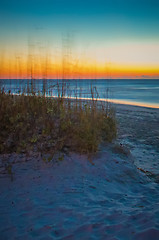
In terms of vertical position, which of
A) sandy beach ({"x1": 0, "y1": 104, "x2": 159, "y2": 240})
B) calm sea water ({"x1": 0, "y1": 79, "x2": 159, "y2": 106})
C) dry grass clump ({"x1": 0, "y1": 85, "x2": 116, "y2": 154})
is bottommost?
sandy beach ({"x1": 0, "y1": 104, "x2": 159, "y2": 240})

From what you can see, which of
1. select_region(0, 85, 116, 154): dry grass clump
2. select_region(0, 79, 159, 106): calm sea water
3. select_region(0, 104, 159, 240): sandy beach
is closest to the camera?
select_region(0, 104, 159, 240): sandy beach

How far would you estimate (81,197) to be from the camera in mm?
2664

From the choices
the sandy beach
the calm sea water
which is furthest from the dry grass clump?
the calm sea water

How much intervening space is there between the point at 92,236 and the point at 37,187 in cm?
114

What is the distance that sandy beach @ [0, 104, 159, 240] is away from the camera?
2.04 meters

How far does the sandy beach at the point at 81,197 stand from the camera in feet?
6.68

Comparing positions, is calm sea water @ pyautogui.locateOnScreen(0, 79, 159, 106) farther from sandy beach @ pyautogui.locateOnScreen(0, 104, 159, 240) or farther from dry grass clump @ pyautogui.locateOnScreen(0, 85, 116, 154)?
sandy beach @ pyautogui.locateOnScreen(0, 104, 159, 240)

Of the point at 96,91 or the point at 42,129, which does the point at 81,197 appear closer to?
the point at 42,129

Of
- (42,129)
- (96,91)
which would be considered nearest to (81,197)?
(42,129)

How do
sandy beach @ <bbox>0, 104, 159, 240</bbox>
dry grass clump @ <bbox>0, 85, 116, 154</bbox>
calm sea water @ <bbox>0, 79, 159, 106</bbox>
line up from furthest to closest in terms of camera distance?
calm sea water @ <bbox>0, 79, 159, 106</bbox> → dry grass clump @ <bbox>0, 85, 116, 154</bbox> → sandy beach @ <bbox>0, 104, 159, 240</bbox>

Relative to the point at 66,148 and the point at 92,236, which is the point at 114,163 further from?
the point at 92,236

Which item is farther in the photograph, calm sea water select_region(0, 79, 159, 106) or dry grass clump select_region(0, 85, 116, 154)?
calm sea water select_region(0, 79, 159, 106)

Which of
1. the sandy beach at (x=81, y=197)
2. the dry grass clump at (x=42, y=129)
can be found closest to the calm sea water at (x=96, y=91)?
the dry grass clump at (x=42, y=129)

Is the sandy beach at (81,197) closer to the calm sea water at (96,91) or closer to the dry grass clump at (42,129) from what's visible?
the dry grass clump at (42,129)
